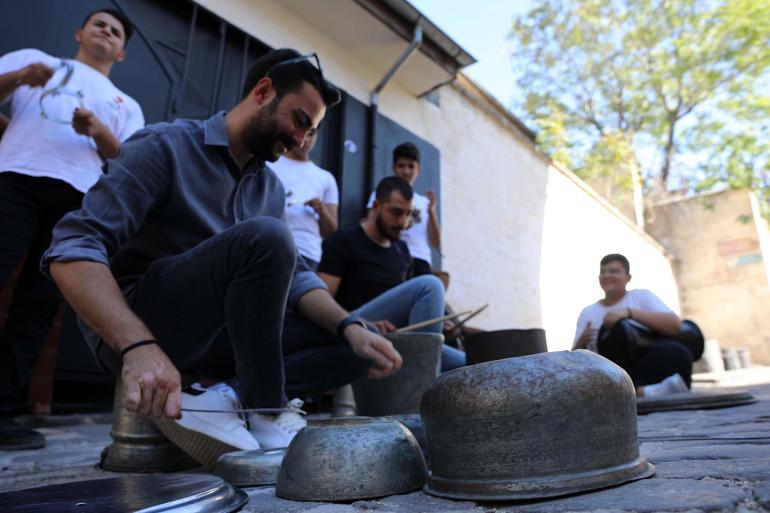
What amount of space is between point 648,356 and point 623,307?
466mm

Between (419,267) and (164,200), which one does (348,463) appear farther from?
(419,267)

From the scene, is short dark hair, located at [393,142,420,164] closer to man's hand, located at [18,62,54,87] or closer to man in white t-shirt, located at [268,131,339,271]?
man in white t-shirt, located at [268,131,339,271]

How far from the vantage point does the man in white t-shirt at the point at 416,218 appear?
4.01 m

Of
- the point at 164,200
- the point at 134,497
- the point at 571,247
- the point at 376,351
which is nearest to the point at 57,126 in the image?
the point at 164,200

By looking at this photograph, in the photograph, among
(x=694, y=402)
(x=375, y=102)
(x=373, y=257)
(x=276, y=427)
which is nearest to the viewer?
(x=276, y=427)

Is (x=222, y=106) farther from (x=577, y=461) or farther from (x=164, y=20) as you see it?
(x=577, y=461)

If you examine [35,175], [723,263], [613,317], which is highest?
[723,263]

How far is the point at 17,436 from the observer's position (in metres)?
2.09

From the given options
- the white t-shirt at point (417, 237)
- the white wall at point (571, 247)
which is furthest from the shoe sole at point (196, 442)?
the white wall at point (571, 247)

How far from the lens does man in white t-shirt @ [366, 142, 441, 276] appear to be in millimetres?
4012

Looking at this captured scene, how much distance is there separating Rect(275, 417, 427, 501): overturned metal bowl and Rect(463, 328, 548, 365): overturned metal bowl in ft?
3.37

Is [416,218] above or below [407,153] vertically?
below

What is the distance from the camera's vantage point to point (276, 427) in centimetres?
166

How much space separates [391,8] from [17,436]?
4.40 metres
